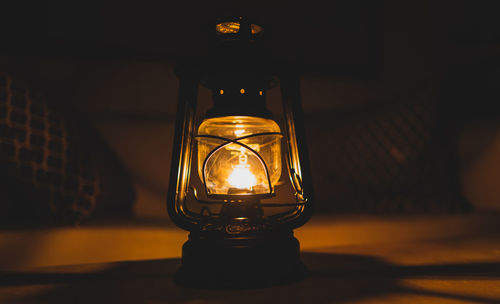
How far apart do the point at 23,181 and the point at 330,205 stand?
96cm

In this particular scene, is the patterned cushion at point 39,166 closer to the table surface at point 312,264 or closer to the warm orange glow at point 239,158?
the table surface at point 312,264

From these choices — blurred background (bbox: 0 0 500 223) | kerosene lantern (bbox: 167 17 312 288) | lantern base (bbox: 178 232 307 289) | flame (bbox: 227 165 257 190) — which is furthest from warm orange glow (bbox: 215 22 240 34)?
blurred background (bbox: 0 0 500 223)

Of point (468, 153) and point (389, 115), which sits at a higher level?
point (389, 115)

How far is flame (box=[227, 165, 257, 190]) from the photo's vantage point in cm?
71

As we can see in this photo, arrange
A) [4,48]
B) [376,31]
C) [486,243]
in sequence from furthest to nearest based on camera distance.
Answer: [376,31] < [4,48] < [486,243]

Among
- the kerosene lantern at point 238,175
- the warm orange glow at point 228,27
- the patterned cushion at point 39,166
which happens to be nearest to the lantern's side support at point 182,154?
the kerosene lantern at point 238,175

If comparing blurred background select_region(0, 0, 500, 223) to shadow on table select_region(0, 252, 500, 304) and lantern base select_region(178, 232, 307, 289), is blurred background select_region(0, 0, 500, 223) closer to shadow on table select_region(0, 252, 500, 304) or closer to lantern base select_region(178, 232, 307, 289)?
shadow on table select_region(0, 252, 500, 304)

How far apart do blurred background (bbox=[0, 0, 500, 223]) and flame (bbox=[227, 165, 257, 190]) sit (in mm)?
522

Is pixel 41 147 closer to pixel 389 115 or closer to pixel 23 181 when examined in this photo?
pixel 23 181

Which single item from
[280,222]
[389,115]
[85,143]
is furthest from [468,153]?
[85,143]

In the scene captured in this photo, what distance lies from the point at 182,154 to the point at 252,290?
0.27 m

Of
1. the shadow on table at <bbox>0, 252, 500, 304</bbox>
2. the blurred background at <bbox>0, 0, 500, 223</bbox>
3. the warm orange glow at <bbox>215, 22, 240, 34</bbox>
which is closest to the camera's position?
the shadow on table at <bbox>0, 252, 500, 304</bbox>

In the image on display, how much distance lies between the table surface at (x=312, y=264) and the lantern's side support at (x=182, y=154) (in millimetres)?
124

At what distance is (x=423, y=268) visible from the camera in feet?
2.27
